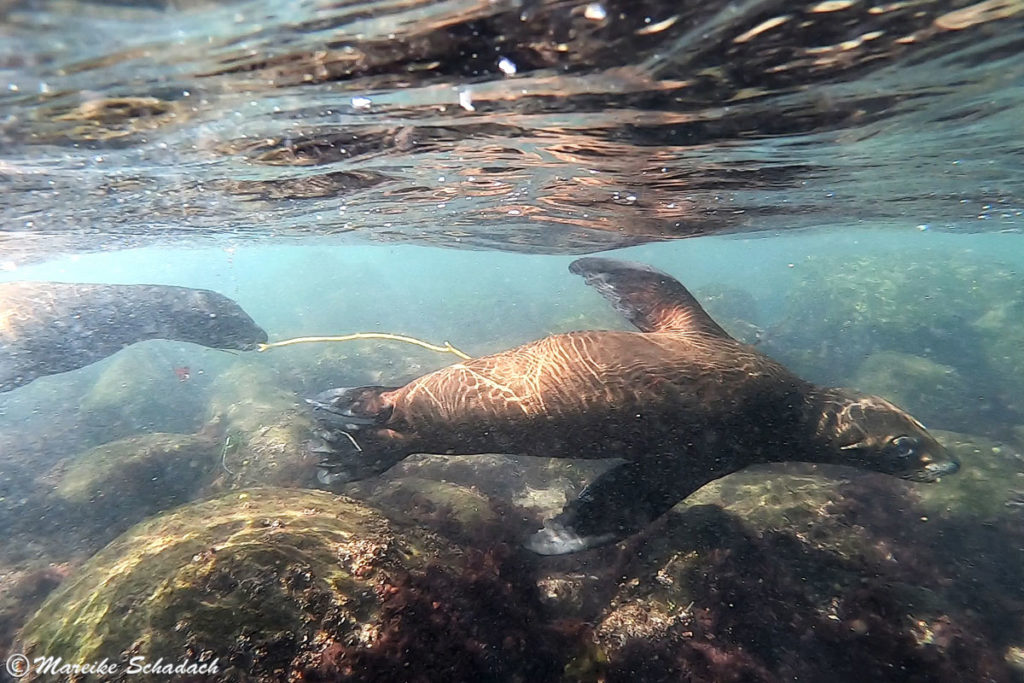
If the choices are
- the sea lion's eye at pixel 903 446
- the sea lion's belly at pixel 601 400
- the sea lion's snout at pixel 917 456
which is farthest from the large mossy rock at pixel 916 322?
the sea lion's belly at pixel 601 400

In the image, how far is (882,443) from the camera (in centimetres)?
625

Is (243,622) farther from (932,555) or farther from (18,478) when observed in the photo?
(18,478)

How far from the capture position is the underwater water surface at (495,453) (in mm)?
3891

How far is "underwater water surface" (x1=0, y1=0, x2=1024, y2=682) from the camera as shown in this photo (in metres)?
3.89

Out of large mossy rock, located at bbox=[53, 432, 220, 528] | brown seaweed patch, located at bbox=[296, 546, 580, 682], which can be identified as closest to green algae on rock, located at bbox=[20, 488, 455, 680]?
brown seaweed patch, located at bbox=[296, 546, 580, 682]

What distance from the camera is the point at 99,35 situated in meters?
3.93

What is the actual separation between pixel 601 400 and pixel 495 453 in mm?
1718

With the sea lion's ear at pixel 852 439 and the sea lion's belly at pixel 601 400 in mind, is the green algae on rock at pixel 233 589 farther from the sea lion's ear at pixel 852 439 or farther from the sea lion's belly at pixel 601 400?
the sea lion's ear at pixel 852 439

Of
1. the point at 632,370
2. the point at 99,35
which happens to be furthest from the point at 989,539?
the point at 99,35

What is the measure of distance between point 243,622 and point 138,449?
9393 mm

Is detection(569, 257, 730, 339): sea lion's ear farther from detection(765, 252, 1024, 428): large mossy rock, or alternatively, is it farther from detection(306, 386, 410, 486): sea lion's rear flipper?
detection(765, 252, 1024, 428): large mossy rock

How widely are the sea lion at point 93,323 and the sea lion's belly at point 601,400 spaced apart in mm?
9105

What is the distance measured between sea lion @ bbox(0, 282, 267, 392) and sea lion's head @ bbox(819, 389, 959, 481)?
1268 centimetres

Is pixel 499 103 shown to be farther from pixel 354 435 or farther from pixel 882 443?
pixel 882 443
